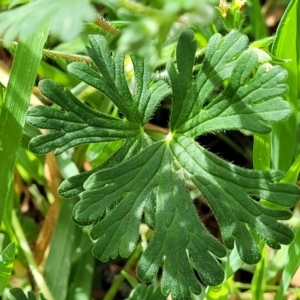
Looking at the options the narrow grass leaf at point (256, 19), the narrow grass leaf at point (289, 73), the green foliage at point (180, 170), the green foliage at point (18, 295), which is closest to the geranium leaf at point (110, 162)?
the green foliage at point (180, 170)

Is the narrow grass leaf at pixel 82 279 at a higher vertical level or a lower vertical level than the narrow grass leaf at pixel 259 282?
lower

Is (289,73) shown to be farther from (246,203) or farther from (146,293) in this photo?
(146,293)

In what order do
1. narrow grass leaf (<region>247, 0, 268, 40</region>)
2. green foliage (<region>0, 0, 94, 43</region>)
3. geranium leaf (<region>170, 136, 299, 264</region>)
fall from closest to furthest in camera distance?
green foliage (<region>0, 0, 94, 43</region>)
geranium leaf (<region>170, 136, 299, 264</region>)
narrow grass leaf (<region>247, 0, 268, 40</region>)

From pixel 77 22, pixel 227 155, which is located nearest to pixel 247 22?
pixel 227 155

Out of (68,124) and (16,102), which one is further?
(16,102)

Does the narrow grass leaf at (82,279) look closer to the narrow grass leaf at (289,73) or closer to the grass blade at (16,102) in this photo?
the grass blade at (16,102)

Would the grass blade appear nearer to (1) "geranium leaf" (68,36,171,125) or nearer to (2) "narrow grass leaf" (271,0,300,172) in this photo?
(1) "geranium leaf" (68,36,171,125)

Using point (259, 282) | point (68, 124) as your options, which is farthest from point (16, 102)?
point (259, 282)

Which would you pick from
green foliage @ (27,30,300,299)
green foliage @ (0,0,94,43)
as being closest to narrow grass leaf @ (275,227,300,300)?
green foliage @ (27,30,300,299)

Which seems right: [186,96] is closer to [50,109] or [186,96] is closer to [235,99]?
[235,99]
